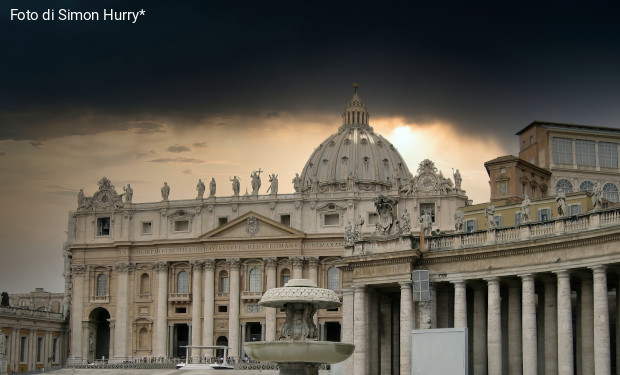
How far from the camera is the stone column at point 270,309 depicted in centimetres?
12304

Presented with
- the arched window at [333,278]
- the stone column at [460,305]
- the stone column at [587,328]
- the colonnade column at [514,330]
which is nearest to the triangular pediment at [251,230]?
the arched window at [333,278]

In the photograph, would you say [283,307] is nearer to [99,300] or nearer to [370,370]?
[370,370]

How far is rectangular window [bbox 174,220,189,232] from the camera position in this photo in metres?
132

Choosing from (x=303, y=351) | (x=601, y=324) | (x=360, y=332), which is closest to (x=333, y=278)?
(x=360, y=332)

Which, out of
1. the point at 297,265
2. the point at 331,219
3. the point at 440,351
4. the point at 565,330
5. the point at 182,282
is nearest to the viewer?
the point at 440,351

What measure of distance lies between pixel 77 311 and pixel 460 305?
88027 millimetres

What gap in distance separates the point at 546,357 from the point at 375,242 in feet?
40.2

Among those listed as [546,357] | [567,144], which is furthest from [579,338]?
[567,144]

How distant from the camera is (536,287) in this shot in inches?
2208

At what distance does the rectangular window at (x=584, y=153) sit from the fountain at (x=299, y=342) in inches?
2603

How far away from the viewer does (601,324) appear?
4841cm

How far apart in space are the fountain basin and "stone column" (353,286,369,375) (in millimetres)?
20198

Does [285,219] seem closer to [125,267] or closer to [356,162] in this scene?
[125,267]

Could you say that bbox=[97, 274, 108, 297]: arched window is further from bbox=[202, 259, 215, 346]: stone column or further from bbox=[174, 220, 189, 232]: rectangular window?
bbox=[202, 259, 215, 346]: stone column
